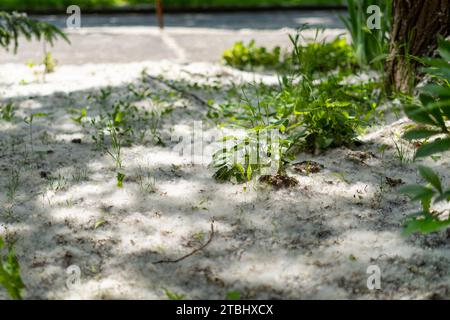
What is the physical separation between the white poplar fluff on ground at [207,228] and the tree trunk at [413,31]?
740mm

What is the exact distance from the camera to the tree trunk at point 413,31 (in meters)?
4.65

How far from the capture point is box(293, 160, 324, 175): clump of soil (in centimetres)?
354

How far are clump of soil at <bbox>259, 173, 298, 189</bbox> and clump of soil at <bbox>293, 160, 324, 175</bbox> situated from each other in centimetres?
14

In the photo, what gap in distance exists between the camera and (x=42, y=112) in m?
4.83

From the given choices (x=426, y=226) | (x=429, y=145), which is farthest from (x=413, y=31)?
(x=426, y=226)

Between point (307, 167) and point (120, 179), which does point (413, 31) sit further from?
point (120, 179)

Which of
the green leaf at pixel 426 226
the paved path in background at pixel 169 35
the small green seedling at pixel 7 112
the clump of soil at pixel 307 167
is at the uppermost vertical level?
the paved path in background at pixel 169 35

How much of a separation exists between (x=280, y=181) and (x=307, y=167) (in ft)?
0.73

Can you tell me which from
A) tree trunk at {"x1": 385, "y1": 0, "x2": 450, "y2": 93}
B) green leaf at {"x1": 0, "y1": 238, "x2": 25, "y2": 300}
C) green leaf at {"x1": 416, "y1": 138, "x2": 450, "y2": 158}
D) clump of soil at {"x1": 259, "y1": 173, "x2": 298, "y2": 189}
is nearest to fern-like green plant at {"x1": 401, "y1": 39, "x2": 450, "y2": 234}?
green leaf at {"x1": 416, "y1": 138, "x2": 450, "y2": 158}

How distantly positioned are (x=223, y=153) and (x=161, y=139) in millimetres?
755

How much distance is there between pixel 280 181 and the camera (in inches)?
134

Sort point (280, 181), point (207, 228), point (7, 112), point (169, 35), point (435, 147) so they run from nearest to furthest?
point (435, 147)
point (207, 228)
point (280, 181)
point (7, 112)
point (169, 35)

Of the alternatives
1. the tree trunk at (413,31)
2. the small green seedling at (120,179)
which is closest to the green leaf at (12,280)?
the small green seedling at (120,179)

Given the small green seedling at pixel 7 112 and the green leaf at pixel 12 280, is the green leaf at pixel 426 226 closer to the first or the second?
the green leaf at pixel 12 280
